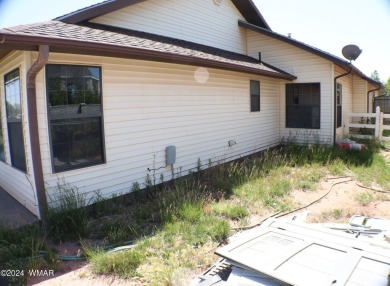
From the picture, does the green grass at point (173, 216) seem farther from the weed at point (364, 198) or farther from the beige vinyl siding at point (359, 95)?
the beige vinyl siding at point (359, 95)

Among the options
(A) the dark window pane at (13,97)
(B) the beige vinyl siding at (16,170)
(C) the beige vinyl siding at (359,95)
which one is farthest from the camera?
(C) the beige vinyl siding at (359,95)

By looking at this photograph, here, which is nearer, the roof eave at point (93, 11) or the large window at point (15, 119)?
the large window at point (15, 119)

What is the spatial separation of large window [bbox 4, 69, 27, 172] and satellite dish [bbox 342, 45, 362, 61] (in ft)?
31.2

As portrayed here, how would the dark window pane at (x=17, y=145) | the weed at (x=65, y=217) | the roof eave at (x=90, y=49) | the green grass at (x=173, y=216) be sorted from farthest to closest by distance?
the dark window pane at (x=17, y=145) → the weed at (x=65, y=217) → the roof eave at (x=90, y=49) → the green grass at (x=173, y=216)

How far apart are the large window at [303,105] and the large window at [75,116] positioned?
798 centimetres

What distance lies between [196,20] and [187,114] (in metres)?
3.76

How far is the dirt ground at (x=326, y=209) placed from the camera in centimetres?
324

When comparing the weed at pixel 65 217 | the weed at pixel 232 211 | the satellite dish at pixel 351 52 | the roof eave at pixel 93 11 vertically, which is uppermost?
the roof eave at pixel 93 11

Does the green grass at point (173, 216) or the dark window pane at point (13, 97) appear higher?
the dark window pane at point (13, 97)

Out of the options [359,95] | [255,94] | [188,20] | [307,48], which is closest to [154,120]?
[188,20]

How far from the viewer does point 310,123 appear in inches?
428

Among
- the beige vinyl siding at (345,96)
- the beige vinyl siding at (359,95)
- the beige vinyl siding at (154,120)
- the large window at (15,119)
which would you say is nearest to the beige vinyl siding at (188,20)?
the beige vinyl siding at (154,120)

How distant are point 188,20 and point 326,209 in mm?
6597

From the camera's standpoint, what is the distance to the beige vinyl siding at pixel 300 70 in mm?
10266
